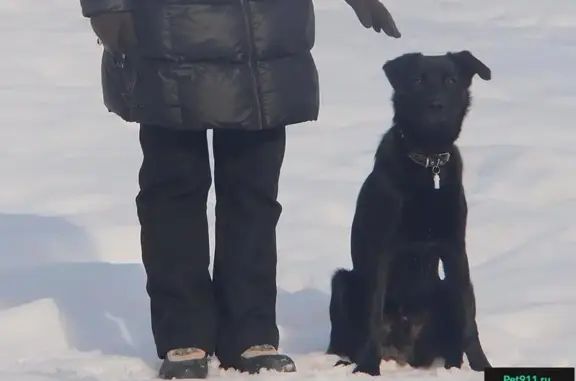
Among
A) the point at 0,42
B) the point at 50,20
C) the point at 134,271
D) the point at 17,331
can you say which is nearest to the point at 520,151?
the point at 134,271

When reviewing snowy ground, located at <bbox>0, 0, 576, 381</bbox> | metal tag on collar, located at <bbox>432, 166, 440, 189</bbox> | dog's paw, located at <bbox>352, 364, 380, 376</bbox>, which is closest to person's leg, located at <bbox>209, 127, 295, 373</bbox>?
snowy ground, located at <bbox>0, 0, 576, 381</bbox>

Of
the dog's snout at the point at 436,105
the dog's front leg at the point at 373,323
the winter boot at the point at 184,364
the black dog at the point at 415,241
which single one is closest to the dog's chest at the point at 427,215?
the black dog at the point at 415,241

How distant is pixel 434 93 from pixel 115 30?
108cm

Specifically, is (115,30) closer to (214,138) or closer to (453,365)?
(214,138)

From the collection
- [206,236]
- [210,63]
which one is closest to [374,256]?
[206,236]

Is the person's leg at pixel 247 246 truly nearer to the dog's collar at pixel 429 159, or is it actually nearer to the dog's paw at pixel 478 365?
the dog's collar at pixel 429 159

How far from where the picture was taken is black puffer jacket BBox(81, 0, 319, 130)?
3213 millimetres

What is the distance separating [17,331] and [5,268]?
784mm

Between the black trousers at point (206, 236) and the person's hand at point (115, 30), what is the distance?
0.27 m

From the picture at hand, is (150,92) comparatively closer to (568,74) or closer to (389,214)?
(389,214)

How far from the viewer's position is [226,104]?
324cm

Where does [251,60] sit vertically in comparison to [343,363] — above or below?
above

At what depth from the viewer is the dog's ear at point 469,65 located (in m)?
3.79

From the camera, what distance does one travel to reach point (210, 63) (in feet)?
10.6
